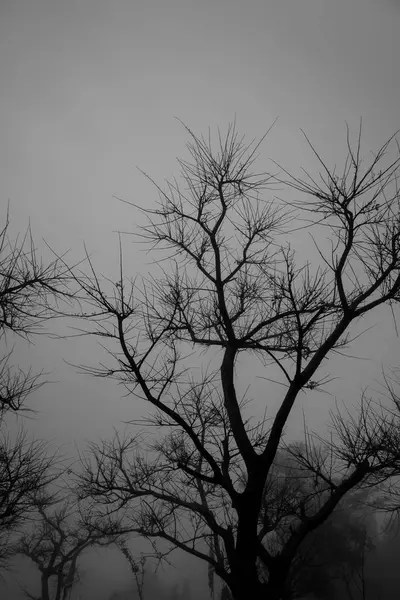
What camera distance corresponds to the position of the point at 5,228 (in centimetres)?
412

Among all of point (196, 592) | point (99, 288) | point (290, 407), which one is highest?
point (99, 288)

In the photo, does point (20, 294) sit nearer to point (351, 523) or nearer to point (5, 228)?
point (5, 228)

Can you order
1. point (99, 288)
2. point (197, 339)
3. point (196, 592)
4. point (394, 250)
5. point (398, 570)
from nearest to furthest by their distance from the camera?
point (99, 288) < point (394, 250) < point (197, 339) < point (398, 570) < point (196, 592)

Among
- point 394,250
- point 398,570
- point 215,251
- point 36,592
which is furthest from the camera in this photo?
point 36,592

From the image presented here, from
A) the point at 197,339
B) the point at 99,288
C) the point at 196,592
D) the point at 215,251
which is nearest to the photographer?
the point at 99,288

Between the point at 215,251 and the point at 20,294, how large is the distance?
282 cm

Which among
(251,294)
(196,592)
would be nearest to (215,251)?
(251,294)

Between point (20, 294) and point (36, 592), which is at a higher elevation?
point (20, 294)

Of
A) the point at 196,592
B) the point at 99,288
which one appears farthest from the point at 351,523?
the point at 99,288

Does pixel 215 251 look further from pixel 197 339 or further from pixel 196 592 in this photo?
pixel 196 592

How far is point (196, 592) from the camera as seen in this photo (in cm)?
4106

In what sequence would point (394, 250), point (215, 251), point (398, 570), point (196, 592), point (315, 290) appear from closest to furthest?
point (394, 250)
point (315, 290)
point (215, 251)
point (398, 570)
point (196, 592)

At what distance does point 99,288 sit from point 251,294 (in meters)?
3.11

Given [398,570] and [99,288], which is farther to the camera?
[398,570]
